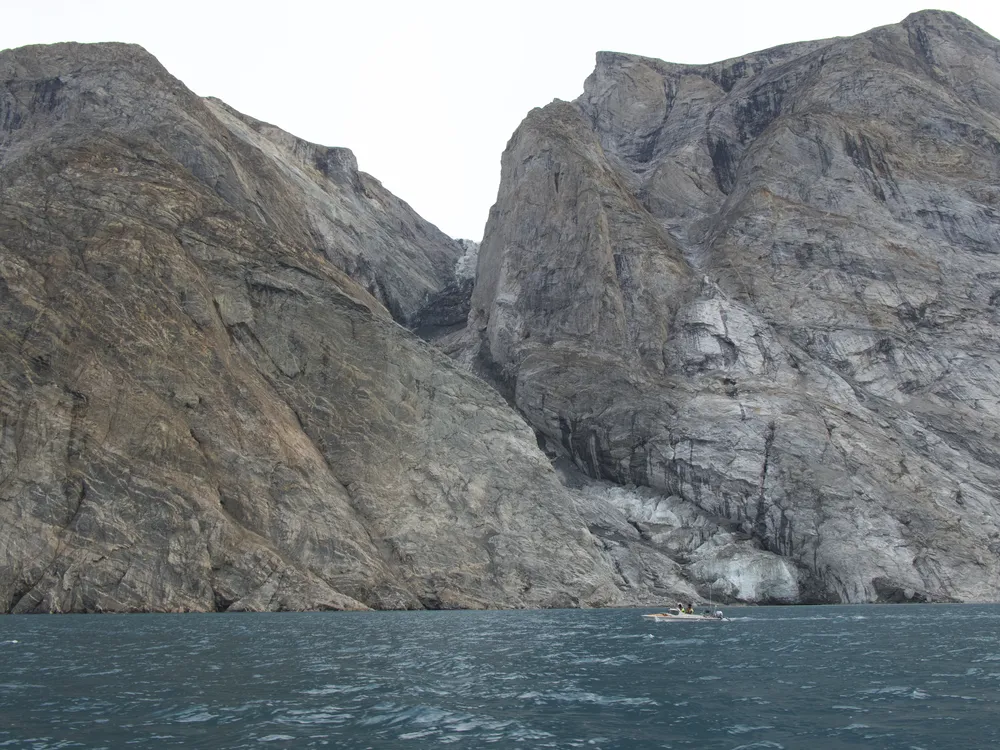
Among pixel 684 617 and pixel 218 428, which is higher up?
pixel 218 428

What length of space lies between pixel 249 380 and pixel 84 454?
14.3m

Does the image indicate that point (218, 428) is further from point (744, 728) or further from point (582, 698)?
point (744, 728)

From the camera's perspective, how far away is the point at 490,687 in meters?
24.4

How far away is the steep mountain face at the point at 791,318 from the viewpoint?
7669 cm

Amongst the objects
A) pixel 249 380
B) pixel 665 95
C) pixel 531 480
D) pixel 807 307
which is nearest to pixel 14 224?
pixel 249 380

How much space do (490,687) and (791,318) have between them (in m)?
79.2

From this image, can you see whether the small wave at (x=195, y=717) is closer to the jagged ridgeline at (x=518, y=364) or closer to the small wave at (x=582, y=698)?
the small wave at (x=582, y=698)

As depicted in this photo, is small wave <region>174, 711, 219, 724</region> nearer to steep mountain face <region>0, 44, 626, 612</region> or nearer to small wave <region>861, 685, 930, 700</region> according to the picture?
small wave <region>861, 685, 930, 700</region>

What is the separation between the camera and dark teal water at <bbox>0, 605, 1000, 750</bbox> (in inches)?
706

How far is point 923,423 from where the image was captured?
3406 inches

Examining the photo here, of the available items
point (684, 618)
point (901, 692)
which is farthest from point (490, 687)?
point (684, 618)

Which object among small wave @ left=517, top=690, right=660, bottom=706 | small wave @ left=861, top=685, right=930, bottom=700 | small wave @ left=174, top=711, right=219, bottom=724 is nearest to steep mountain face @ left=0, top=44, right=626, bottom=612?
small wave @ left=174, top=711, right=219, bottom=724

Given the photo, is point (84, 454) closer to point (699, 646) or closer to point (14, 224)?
point (14, 224)

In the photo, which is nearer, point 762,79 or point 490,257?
point 490,257
